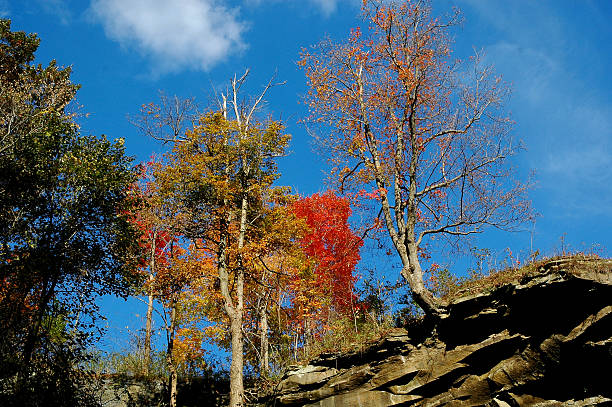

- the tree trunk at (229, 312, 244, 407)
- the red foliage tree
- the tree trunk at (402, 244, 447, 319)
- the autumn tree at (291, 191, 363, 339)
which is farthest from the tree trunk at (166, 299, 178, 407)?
the tree trunk at (402, 244, 447, 319)

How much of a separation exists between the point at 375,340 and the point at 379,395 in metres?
1.67

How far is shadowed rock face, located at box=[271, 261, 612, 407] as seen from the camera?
391 inches

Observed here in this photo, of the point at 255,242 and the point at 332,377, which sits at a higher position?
the point at 255,242

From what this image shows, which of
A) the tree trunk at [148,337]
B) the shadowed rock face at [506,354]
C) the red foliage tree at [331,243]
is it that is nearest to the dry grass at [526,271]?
the shadowed rock face at [506,354]

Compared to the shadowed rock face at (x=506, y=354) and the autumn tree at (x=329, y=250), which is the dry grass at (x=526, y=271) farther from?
the autumn tree at (x=329, y=250)

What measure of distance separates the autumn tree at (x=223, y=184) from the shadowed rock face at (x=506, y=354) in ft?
24.4

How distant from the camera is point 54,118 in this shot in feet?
47.1

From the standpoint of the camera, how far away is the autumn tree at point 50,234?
12531mm

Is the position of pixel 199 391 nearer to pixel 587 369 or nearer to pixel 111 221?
pixel 111 221

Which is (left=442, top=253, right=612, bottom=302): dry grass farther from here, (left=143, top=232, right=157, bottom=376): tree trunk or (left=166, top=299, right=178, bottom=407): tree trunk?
(left=143, top=232, right=157, bottom=376): tree trunk

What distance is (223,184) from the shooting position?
19.6 m

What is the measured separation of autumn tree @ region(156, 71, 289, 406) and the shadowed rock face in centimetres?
745

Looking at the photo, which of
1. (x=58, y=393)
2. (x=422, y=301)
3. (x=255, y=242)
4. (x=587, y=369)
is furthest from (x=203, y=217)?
(x=587, y=369)

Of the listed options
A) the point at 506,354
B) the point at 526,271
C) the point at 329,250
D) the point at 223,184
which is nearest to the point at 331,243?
the point at 329,250
